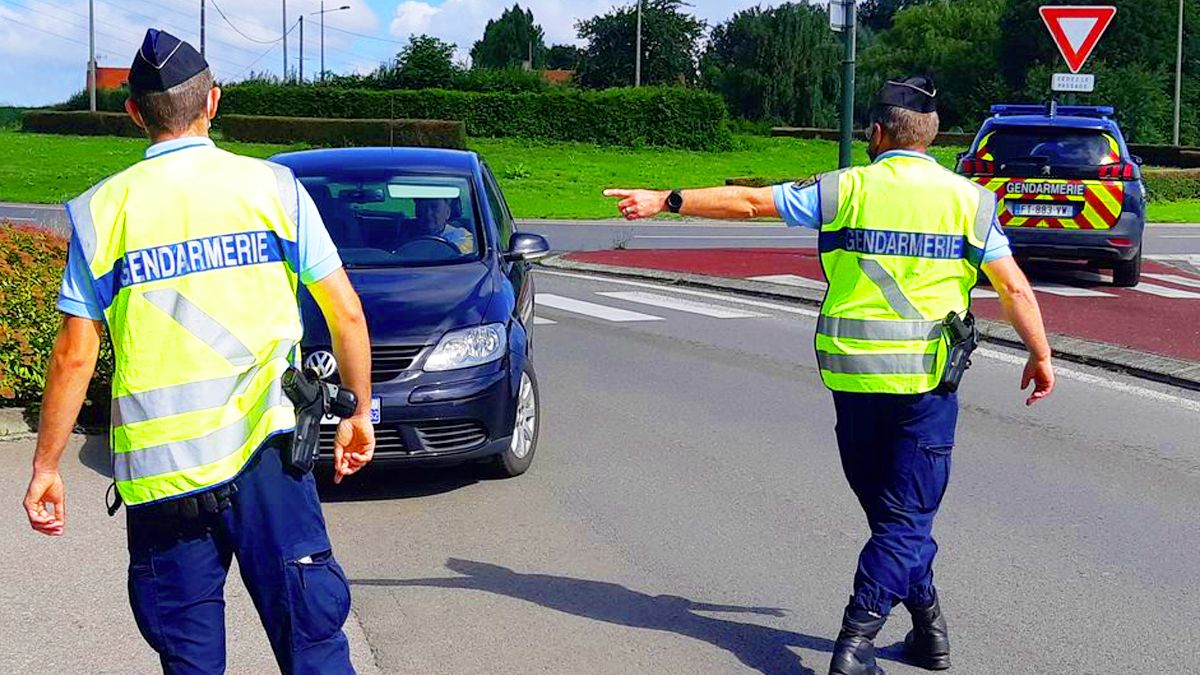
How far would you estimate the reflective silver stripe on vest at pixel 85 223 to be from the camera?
3.34 m

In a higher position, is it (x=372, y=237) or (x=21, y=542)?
(x=372, y=237)

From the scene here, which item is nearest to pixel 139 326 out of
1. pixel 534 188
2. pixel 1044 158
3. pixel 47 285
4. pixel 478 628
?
pixel 478 628

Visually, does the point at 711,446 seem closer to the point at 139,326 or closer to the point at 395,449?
the point at 395,449

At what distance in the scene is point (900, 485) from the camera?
4668 mm

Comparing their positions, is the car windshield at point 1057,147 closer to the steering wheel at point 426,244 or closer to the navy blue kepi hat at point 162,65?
the steering wheel at point 426,244

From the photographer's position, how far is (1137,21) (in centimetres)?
7294

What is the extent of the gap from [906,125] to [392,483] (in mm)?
3706

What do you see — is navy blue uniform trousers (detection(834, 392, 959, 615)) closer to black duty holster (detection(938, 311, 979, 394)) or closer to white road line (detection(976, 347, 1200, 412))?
black duty holster (detection(938, 311, 979, 394))

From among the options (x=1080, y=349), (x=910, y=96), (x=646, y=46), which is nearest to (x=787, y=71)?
(x=646, y=46)

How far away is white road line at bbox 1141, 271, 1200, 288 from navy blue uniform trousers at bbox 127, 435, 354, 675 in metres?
15.7

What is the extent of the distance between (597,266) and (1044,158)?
6.11 m

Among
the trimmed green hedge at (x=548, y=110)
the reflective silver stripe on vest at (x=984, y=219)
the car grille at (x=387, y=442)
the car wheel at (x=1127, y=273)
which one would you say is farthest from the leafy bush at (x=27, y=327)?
the trimmed green hedge at (x=548, y=110)

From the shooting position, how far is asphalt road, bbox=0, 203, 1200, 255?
2397cm

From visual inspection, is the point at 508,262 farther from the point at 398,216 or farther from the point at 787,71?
the point at 787,71
